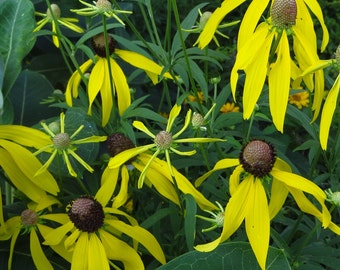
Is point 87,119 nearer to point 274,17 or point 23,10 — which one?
point 23,10

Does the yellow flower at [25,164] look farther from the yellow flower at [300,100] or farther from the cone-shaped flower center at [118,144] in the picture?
the yellow flower at [300,100]

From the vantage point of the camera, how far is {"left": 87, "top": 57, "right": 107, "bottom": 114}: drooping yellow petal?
1.27 m

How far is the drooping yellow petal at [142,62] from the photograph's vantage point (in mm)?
1342

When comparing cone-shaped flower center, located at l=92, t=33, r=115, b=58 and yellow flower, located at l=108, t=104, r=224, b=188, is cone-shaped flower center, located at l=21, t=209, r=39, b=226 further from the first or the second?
cone-shaped flower center, located at l=92, t=33, r=115, b=58

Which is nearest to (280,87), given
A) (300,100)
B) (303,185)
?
(303,185)

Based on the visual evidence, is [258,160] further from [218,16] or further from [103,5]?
[103,5]

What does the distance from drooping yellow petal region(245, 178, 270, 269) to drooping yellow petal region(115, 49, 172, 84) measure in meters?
0.39

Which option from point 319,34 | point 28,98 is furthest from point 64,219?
point 319,34

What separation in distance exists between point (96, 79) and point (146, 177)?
24 centimetres

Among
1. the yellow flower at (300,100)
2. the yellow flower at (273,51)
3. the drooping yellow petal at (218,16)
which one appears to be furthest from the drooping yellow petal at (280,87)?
the yellow flower at (300,100)

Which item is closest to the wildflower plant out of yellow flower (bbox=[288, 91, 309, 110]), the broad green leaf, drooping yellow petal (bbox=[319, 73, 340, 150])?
drooping yellow petal (bbox=[319, 73, 340, 150])

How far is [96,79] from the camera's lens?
1305 millimetres

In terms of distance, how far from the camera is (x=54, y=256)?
136cm

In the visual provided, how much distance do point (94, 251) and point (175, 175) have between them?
0.17 m
